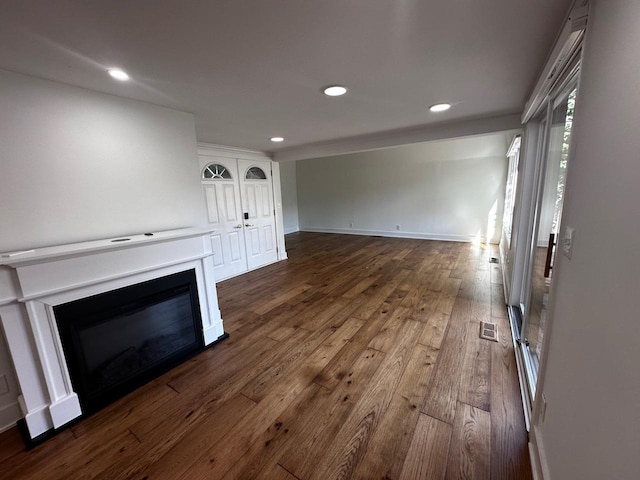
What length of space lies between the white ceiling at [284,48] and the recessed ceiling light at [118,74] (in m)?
0.04

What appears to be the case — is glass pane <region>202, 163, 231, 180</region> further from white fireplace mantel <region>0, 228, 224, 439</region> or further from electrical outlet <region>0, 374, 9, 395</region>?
electrical outlet <region>0, 374, 9, 395</region>

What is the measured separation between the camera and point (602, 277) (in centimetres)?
80

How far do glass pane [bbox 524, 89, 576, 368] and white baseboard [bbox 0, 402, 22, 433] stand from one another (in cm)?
341

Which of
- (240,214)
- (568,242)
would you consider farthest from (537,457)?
(240,214)

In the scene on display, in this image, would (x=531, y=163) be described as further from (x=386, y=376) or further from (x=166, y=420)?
(x=166, y=420)

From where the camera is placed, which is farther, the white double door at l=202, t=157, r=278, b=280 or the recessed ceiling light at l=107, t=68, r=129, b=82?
the white double door at l=202, t=157, r=278, b=280

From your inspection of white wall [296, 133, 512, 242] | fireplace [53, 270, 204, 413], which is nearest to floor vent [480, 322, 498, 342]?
fireplace [53, 270, 204, 413]

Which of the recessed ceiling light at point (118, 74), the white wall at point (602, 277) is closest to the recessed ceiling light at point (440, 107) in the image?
the white wall at point (602, 277)

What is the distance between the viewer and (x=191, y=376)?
212 cm

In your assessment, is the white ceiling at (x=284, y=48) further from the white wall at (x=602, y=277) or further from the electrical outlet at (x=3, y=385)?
the electrical outlet at (x=3, y=385)

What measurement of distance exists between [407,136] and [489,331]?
256 cm

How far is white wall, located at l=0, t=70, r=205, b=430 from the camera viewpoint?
1.61m

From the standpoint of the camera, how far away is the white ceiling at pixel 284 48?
1.14 meters

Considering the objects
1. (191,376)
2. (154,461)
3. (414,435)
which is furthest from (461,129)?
(154,461)
